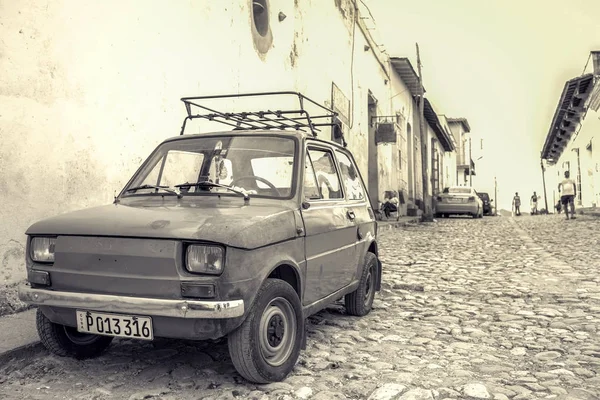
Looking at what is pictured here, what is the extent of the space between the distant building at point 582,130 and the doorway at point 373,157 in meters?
8.15

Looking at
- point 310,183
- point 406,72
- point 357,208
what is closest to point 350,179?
point 357,208

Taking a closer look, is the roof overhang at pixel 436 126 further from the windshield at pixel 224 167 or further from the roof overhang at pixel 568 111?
the windshield at pixel 224 167

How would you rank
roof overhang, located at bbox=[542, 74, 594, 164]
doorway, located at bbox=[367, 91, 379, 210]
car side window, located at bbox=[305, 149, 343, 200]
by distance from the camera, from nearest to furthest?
car side window, located at bbox=[305, 149, 343, 200] < doorway, located at bbox=[367, 91, 379, 210] < roof overhang, located at bbox=[542, 74, 594, 164]

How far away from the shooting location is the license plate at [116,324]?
9.19ft

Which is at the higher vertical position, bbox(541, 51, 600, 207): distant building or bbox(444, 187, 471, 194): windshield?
bbox(541, 51, 600, 207): distant building

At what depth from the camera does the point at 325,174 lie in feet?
14.0

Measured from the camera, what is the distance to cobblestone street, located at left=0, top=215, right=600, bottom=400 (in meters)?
2.96

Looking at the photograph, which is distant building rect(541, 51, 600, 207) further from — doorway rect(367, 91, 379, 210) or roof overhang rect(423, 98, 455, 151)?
doorway rect(367, 91, 379, 210)

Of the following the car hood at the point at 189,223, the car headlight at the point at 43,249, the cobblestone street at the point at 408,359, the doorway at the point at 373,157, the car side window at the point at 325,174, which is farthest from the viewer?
the doorway at the point at 373,157

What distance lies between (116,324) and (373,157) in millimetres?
18399

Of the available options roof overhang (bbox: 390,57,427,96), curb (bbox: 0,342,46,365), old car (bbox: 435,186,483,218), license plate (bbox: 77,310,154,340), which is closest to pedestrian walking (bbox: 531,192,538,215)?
roof overhang (bbox: 390,57,427,96)

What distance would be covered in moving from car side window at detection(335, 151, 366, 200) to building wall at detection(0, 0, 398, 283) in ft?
8.85

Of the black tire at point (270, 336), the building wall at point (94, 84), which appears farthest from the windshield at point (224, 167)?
the building wall at point (94, 84)

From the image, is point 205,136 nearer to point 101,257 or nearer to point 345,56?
point 101,257
